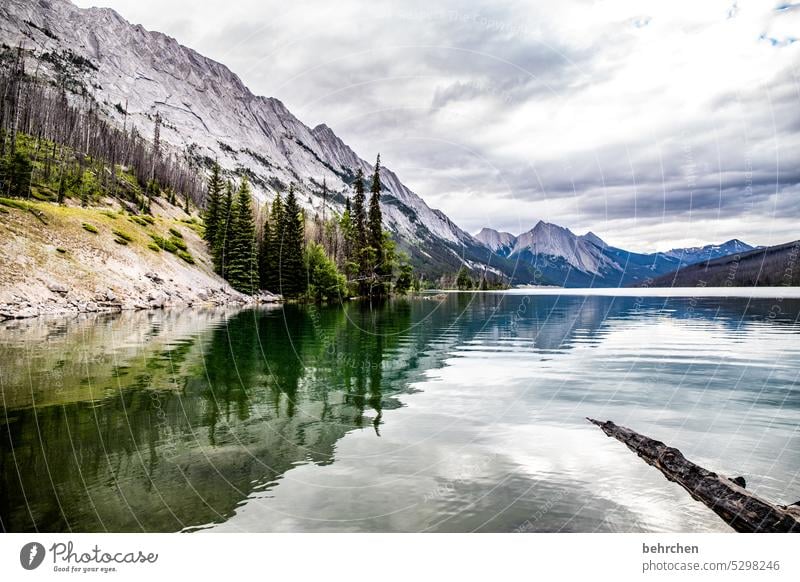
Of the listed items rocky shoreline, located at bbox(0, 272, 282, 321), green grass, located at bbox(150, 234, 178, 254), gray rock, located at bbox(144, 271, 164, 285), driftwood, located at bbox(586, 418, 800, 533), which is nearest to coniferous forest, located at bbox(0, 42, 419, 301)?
green grass, located at bbox(150, 234, 178, 254)

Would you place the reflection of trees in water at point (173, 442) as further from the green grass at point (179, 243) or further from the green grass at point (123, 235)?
the green grass at point (179, 243)

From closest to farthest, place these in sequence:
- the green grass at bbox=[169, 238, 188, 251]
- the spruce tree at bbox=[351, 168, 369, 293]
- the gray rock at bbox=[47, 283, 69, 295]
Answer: the gray rock at bbox=[47, 283, 69, 295]
the green grass at bbox=[169, 238, 188, 251]
the spruce tree at bbox=[351, 168, 369, 293]

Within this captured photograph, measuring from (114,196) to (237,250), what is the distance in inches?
1559

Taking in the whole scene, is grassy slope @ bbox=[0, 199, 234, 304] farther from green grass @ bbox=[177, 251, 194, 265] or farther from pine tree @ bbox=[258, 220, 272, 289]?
pine tree @ bbox=[258, 220, 272, 289]

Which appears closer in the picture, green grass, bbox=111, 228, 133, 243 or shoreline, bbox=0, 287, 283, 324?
shoreline, bbox=0, 287, 283, 324

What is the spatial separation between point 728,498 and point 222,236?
301 ft

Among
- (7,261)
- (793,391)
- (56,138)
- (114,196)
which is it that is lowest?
(793,391)

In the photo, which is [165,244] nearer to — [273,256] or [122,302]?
[273,256]

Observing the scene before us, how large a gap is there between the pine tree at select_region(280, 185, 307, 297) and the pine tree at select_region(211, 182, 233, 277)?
9.62 meters

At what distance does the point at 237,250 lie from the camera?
86.6m

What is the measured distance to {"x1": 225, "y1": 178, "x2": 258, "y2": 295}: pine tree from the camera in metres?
85.3

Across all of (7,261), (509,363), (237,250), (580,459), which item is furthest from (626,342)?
(237,250)

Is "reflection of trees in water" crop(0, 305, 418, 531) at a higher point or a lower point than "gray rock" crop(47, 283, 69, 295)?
lower
